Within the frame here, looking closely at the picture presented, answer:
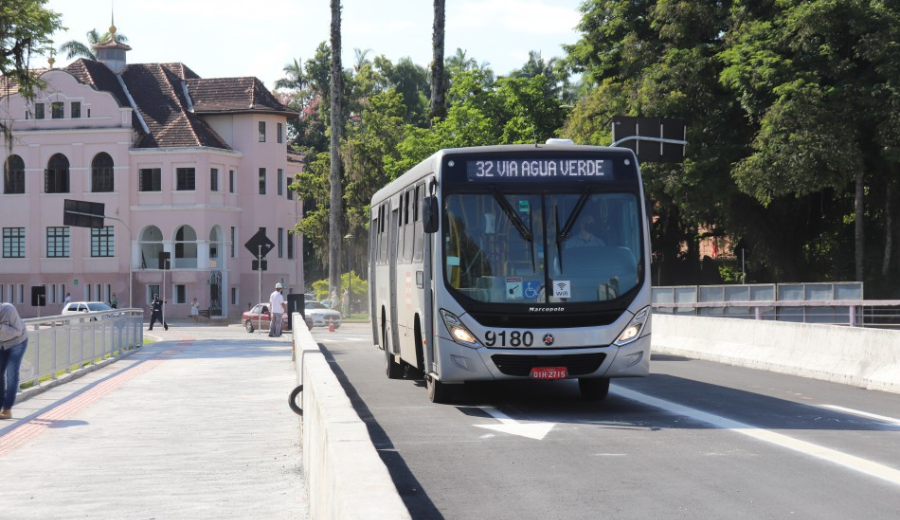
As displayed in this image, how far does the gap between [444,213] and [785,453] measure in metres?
5.57

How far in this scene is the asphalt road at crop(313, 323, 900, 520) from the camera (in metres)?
8.56

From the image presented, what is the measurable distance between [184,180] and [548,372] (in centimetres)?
6497

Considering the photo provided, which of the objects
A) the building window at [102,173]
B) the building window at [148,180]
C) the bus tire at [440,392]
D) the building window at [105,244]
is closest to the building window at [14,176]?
the building window at [102,173]

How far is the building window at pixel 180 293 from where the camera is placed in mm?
76438

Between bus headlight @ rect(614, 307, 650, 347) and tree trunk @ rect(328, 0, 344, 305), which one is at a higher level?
tree trunk @ rect(328, 0, 344, 305)

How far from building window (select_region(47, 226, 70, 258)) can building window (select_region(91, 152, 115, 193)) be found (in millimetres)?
3335

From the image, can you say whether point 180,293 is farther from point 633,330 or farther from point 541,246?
point 633,330

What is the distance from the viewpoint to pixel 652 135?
1421 inches

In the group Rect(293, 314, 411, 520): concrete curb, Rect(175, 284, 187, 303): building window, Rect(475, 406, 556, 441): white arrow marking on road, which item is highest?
Rect(175, 284, 187, 303): building window

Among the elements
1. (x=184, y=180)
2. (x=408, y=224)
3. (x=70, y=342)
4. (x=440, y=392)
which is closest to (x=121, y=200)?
(x=184, y=180)

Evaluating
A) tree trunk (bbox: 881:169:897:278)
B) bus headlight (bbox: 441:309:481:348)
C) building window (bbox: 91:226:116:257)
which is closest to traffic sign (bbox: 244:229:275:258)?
tree trunk (bbox: 881:169:897:278)

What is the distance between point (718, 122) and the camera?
148 ft

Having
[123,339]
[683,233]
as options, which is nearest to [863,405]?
[123,339]

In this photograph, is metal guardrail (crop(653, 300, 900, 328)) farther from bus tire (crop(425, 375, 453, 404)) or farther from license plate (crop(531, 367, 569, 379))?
license plate (crop(531, 367, 569, 379))
